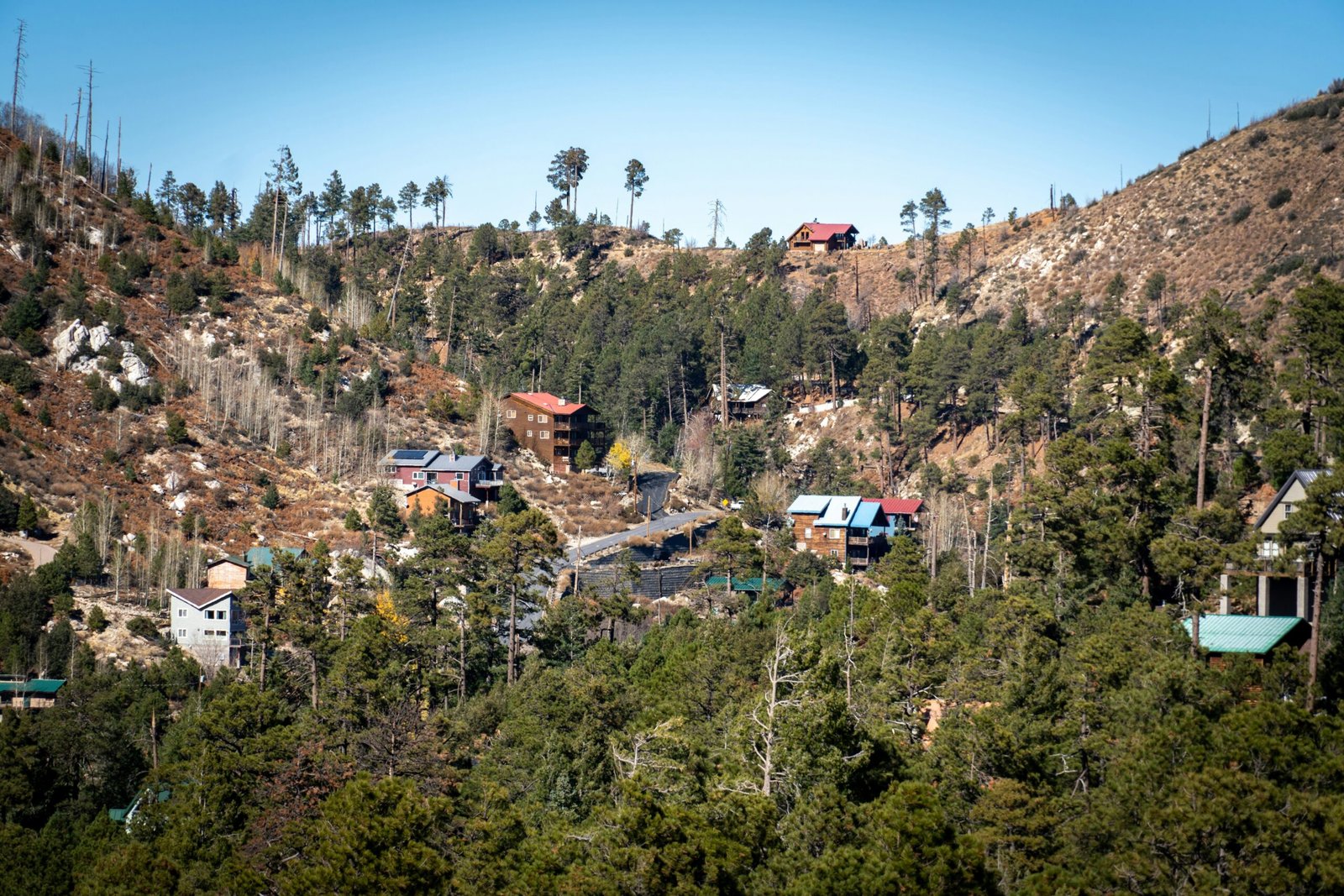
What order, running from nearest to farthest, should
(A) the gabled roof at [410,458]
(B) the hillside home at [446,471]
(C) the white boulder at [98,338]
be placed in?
(B) the hillside home at [446,471] → (A) the gabled roof at [410,458] → (C) the white boulder at [98,338]

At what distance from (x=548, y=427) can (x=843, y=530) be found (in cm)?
2572

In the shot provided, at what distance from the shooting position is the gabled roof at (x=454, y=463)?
7744 centimetres

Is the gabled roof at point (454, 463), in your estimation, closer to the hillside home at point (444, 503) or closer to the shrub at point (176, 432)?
the hillside home at point (444, 503)

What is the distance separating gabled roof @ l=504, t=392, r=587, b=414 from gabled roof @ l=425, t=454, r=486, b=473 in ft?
35.0

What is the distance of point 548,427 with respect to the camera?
89625mm

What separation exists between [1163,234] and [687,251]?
5067 centimetres

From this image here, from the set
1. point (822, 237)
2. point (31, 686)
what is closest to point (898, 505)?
point (31, 686)

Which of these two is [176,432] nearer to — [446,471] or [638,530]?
[446,471]

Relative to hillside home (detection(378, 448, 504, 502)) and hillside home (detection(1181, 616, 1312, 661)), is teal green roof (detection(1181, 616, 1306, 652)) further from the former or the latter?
hillside home (detection(378, 448, 504, 502))

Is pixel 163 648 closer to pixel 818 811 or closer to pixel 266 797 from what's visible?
pixel 266 797

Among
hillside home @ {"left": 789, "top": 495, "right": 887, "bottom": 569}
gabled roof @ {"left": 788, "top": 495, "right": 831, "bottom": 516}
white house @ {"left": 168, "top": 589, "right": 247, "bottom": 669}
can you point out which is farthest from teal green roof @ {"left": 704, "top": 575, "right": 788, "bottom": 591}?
white house @ {"left": 168, "top": 589, "right": 247, "bottom": 669}

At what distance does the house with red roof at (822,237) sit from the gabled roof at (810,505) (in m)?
58.4

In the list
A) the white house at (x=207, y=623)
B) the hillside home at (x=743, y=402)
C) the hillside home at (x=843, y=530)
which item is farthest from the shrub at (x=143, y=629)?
the hillside home at (x=743, y=402)

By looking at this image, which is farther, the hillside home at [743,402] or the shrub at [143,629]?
the hillside home at [743,402]
